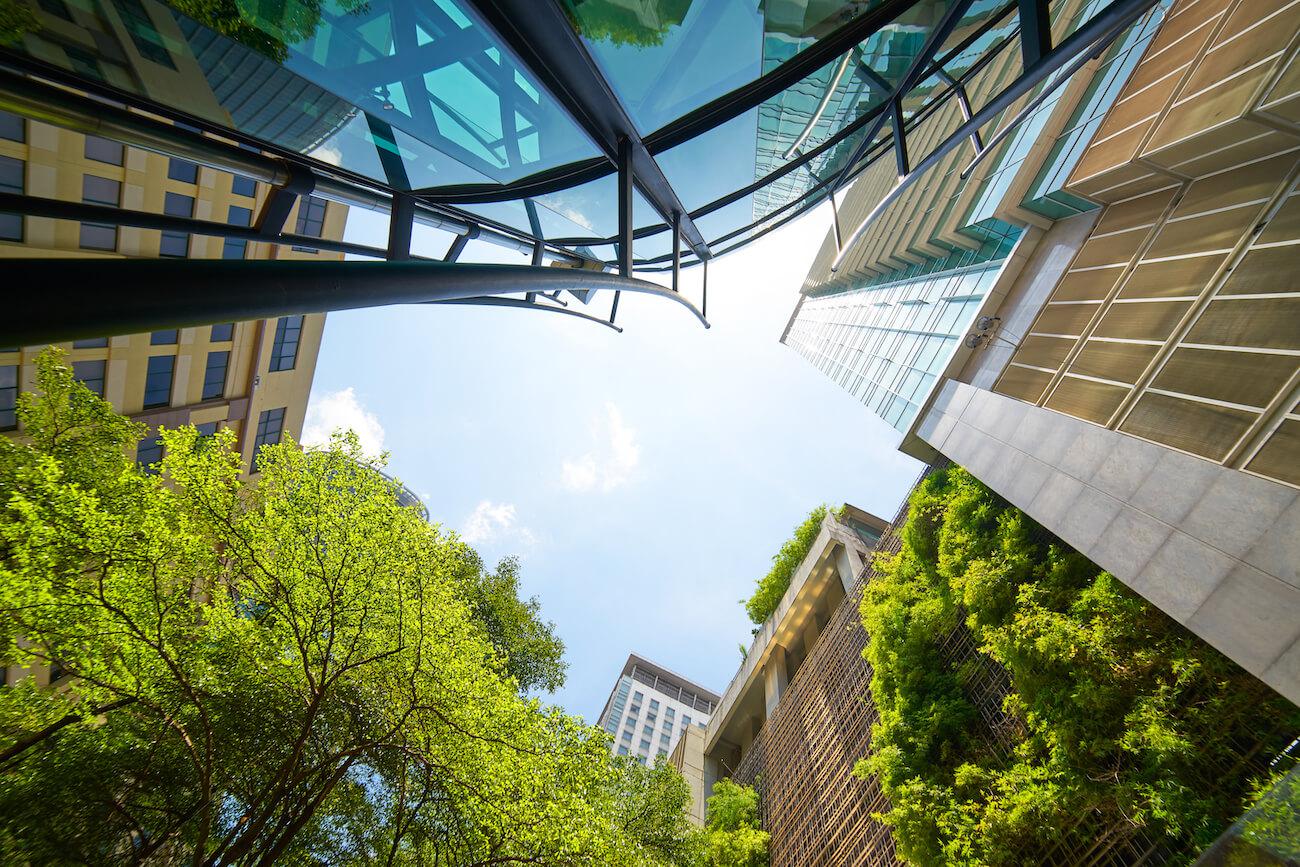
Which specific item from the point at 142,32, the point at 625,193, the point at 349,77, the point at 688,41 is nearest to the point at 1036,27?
the point at 688,41

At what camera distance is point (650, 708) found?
76.4 metres

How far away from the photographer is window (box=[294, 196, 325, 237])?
2283 cm

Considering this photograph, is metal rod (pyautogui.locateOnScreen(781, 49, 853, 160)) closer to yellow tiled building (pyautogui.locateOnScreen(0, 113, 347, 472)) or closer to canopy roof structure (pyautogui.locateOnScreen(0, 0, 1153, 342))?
canopy roof structure (pyautogui.locateOnScreen(0, 0, 1153, 342))

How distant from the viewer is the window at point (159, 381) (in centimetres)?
1919

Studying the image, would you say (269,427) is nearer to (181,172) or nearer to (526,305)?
(181,172)

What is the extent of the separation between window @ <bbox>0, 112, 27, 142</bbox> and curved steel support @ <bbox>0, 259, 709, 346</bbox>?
2028cm

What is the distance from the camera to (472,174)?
503cm

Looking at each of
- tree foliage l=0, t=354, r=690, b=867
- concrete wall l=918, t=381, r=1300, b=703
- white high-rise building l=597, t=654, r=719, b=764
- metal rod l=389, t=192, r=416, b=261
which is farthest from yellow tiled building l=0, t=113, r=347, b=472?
white high-rise building l=597, t=654, r=719, b=764

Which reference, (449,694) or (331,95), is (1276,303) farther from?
(449,694)

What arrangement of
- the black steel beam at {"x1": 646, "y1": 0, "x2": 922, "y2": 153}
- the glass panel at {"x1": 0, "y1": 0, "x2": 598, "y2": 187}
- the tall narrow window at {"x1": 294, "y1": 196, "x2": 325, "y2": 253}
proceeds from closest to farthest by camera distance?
the glass panel at {"x1": 0, "y1": 0, "x2": 598, "y2": 187}
the black steel beam at {"x1": 646, "y1": 0, "x2": 922, "y2": 153}
the tall narrow window at {"x1": 294, "y1": 196, "x2": 325, "y2": 253}

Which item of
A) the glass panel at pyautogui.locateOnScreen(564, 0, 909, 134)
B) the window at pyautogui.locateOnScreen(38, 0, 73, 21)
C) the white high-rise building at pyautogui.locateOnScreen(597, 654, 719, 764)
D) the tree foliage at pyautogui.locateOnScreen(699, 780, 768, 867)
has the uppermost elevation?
the glass panel at pyautogui.locateOnScreen(564, 0, 909, 134)

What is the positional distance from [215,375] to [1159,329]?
30.9 m

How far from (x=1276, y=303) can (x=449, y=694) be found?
15.3 meters

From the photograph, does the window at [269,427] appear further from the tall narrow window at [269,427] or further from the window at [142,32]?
the window at [142,32]
